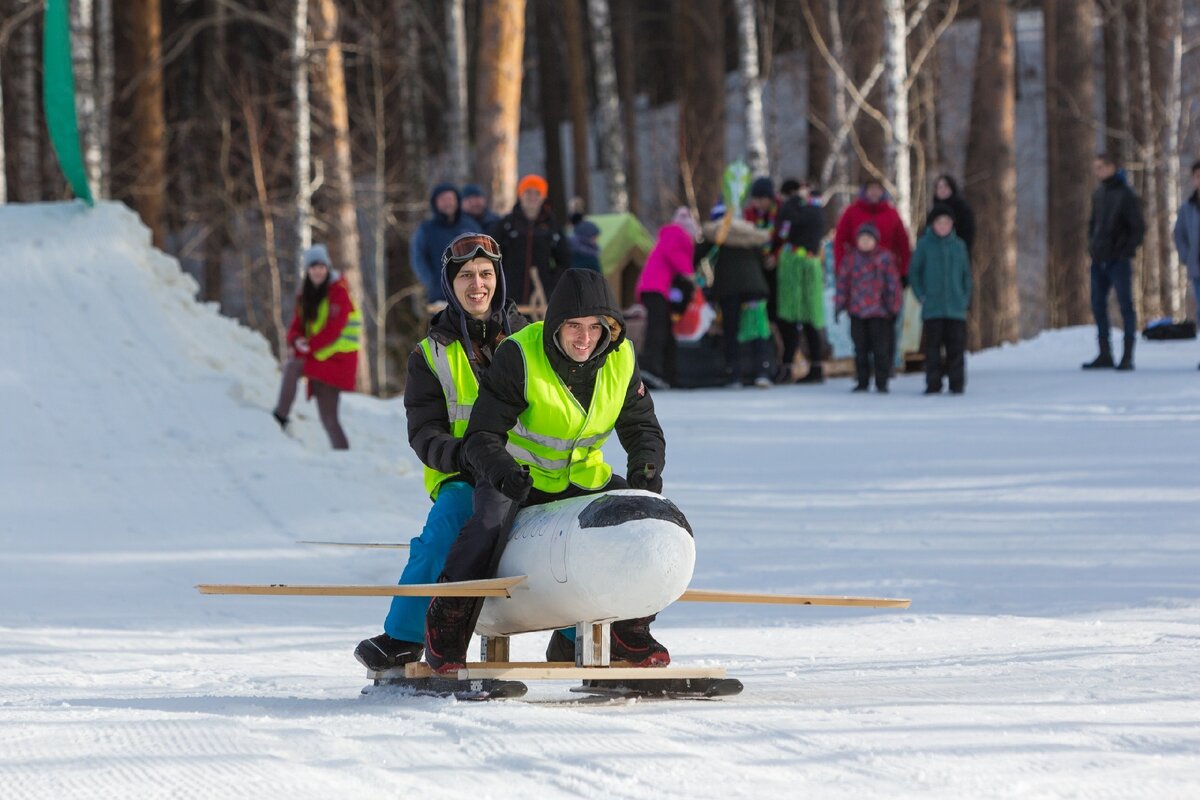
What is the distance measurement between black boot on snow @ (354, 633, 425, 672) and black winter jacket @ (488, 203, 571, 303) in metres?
8.40

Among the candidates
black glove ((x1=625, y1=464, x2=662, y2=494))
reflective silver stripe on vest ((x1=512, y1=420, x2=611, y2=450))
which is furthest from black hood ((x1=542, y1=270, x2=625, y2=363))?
black glove ((x1=625, y1=464, x2=662, y2=494))

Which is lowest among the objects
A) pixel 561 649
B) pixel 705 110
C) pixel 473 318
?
pixel 561 649

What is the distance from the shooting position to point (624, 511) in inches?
196

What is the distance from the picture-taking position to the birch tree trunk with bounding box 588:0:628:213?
84.0 ft

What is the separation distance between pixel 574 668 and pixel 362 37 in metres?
21.4

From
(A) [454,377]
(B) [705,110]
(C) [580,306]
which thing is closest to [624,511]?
(C) [580,306]

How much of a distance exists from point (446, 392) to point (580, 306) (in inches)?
27.1

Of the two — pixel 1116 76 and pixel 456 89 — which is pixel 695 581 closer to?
pixel 456 89

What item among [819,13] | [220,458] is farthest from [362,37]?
[220,458]

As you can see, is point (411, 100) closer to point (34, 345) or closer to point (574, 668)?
point (34, 345)

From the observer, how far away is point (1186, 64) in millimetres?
31188

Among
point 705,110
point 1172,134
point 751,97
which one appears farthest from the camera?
point 705,110

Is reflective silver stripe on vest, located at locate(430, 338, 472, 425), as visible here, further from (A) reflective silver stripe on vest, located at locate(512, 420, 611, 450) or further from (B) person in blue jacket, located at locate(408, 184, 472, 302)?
(B) person in blue jacket, located at locate(408, 184, 472, 302)

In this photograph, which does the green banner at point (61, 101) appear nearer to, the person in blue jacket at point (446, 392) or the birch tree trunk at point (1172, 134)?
the person in blue jacket at point (446, 392)
